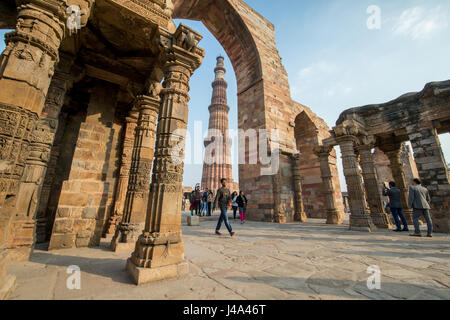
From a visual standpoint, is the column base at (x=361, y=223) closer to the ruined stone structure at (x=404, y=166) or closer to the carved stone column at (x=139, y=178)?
the carved stone column at (x=139, y=178)

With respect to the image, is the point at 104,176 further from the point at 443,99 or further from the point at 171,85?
the point at 443,99

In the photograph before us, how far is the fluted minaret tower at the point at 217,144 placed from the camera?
2869 centimetres

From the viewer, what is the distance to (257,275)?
2236mm

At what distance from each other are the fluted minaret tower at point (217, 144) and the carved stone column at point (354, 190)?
20.6m

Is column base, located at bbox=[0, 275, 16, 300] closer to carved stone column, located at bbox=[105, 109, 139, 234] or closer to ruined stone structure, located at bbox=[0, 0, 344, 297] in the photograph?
ruined stone structure, located at bbox=[0, 0, 344, 297]

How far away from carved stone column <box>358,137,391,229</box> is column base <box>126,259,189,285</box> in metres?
7.99

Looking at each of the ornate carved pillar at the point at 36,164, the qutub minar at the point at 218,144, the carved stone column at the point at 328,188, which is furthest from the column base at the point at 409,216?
the qutub minar at the point at 218,144

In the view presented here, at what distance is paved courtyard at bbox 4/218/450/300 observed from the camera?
1.76 m

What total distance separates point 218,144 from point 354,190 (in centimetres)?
2589

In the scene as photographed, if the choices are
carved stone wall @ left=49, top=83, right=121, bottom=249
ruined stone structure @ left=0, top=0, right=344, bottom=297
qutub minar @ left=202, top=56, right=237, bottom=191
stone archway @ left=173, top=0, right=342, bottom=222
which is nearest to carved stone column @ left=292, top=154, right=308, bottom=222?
stone archway @ left=173, top=0, right=342, bottom=222

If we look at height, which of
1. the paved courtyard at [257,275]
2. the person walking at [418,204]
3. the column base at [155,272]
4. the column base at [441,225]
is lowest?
the paved courtyard at [257,275]
